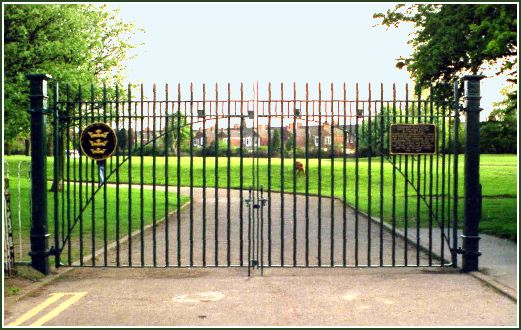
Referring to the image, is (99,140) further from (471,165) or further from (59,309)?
(471,165)

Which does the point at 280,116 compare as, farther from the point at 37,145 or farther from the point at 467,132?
the point at 37,145

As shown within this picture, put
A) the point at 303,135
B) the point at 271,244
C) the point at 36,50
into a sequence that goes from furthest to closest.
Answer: the point at 303,135 < the point at 36,50 < the point at 271,244

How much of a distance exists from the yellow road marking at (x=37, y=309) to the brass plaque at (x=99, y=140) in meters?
2.25

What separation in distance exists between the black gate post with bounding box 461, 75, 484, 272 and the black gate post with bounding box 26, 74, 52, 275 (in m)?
6.51

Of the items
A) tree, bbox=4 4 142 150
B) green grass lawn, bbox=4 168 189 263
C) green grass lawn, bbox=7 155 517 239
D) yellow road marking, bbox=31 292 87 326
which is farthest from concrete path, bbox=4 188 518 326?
tree, bbox=4 4 142 150

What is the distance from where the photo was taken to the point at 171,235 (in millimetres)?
14570

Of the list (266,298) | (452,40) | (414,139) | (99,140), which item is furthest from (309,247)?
(452,40)

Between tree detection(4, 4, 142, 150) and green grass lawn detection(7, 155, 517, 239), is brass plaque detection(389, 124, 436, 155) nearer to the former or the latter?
green grass lawn detection(7, 155, 517, 239)

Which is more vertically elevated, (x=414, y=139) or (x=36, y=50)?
(x=36, y=50)

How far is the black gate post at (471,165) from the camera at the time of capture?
941cm

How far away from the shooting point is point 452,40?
675 inches

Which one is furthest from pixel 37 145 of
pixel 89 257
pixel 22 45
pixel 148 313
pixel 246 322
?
pixel 22 45

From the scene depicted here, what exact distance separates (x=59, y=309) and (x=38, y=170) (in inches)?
111

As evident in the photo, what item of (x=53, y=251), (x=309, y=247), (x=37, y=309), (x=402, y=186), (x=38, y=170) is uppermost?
(x=38, y=170)
